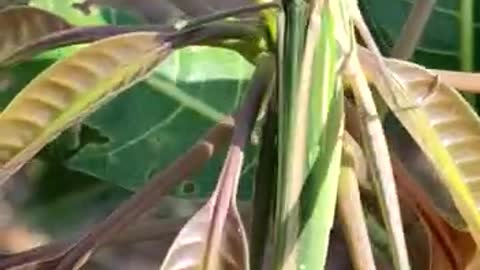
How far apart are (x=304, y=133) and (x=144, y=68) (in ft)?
0.32

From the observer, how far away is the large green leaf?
801mm

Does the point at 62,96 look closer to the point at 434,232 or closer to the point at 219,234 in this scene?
the point at 219,234

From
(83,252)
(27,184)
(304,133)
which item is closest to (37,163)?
(27,184)

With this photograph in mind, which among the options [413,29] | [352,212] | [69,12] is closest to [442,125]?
[352,212]

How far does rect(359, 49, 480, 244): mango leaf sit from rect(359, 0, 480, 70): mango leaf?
22cm

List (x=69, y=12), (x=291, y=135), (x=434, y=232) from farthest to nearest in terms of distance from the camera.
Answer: (x=69, y=12)
(x=434, y=232)
(x=291, y=135)

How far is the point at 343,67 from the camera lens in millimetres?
580

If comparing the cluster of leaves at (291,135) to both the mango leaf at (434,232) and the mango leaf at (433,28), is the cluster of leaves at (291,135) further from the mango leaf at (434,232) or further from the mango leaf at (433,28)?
the mango leaf at (433,28)

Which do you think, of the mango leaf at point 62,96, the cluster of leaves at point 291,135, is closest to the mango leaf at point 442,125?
the cluster of leaves at point 291,135

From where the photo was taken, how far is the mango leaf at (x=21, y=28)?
0.67 meters

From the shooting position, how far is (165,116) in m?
0.82

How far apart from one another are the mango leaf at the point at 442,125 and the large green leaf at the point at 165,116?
0.21m

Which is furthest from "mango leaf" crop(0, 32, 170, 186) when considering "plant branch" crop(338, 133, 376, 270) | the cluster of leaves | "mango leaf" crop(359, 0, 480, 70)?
"mango leaf" crop(359, 0, 480, 70)

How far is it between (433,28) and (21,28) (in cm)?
29
